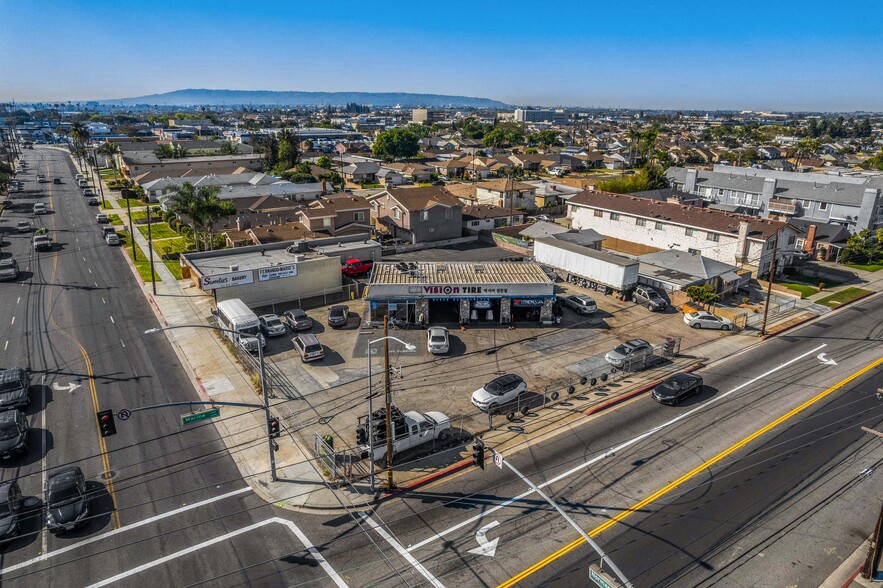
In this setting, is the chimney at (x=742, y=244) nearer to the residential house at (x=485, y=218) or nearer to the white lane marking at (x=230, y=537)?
the residential house at (x=485, y=218)

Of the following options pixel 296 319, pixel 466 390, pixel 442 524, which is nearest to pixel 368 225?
pixel 296 319

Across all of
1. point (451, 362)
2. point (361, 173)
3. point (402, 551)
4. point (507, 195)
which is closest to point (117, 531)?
point (402, 551)

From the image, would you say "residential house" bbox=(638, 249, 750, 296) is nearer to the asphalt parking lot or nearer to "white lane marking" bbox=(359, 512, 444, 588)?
the asphalt parking lot

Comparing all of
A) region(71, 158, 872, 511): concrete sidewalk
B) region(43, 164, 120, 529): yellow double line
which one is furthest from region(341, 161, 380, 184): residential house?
region(71, 158, 872, 511): concrete sidewalk

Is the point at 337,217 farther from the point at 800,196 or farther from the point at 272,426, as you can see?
the point at 800,196

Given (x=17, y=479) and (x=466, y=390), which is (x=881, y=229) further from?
(x=17, y=479)

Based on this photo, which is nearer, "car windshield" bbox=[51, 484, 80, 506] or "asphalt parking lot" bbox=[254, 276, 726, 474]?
"car windshield" bbox=[51, 484, 80, 506]

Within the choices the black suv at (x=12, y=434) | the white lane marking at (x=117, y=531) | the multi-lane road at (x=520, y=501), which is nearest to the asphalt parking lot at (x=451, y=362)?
the multi-lane road at (x=520, y=501)
